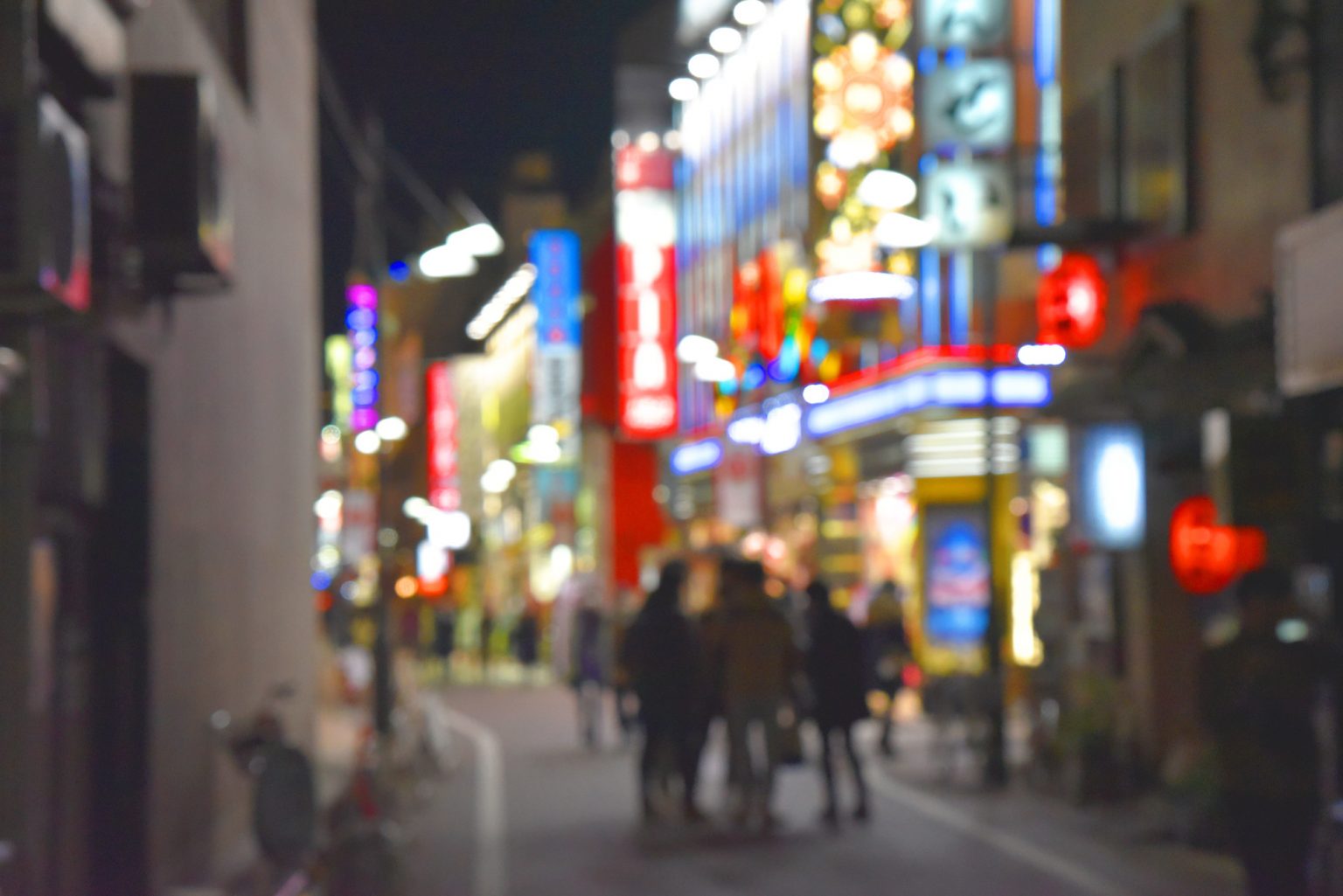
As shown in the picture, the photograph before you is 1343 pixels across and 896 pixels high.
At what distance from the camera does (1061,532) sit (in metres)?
22.5

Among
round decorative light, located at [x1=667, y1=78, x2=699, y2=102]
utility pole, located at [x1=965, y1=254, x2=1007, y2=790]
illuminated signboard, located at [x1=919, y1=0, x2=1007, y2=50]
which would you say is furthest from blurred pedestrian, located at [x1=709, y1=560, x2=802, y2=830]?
round decorative light, located at [x1=667, y1=78, x2=699, y2=102]

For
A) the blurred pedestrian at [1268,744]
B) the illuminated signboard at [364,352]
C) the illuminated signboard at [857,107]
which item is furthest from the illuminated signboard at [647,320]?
the blurred pedestrian at [1268,744]

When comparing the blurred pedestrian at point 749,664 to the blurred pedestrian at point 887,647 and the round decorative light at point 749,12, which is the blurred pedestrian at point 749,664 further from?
the round decorative light at point 749,12

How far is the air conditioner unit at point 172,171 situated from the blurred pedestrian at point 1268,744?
6.15 m

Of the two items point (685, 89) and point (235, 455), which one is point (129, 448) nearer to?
→ point (235, 455)

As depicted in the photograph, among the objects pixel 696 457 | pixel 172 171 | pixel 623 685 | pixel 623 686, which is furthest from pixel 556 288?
pixel 172 171

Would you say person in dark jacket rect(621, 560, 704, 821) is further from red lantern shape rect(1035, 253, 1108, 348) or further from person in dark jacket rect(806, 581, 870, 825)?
red lantern shape rect(1035, 253, 1108, 348)

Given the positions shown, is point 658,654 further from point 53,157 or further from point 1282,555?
point 53,157

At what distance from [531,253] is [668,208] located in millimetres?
8608

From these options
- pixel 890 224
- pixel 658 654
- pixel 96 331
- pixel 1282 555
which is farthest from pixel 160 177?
pixel 890 224

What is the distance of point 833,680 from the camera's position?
16797 millimetres

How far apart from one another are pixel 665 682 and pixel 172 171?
22.1 ft

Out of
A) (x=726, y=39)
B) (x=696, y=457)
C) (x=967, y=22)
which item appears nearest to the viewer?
(x=967, y=22)

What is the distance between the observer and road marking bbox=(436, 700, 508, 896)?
1395 cm
